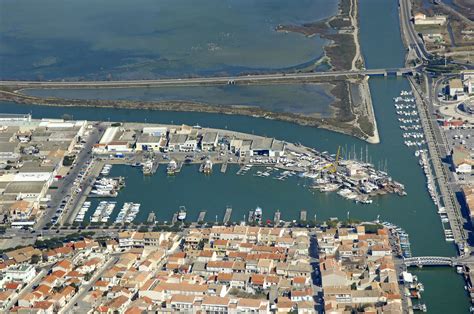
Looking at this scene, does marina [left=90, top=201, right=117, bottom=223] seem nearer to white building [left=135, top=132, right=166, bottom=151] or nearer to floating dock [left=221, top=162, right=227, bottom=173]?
floating dock [left=221, top=162, right=227, bottom=173]

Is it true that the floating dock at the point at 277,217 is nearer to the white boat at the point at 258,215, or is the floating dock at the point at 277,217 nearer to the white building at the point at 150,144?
the white boat at the point at 258,215

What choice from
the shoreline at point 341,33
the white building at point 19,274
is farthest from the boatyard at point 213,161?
the shoreline at point 341,33

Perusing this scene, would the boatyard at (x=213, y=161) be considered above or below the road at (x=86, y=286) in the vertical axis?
above

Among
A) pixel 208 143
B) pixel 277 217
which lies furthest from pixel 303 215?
pixel 208 143

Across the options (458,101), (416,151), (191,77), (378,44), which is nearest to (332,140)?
(416,151)

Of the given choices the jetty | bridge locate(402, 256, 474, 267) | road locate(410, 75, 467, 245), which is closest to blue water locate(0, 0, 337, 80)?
road locate(410, 75, 467, 245)

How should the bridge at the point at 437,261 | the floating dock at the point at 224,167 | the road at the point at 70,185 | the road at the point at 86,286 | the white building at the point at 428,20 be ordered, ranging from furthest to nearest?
1. the white building at the point at 428,20
2. the floating dock at the point at 224,167
3. the road at the point at 70,185
4. the bridge at the point at 437,261
5. the road at the point at 86,286

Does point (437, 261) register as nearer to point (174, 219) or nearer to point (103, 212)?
point (174, 219)
